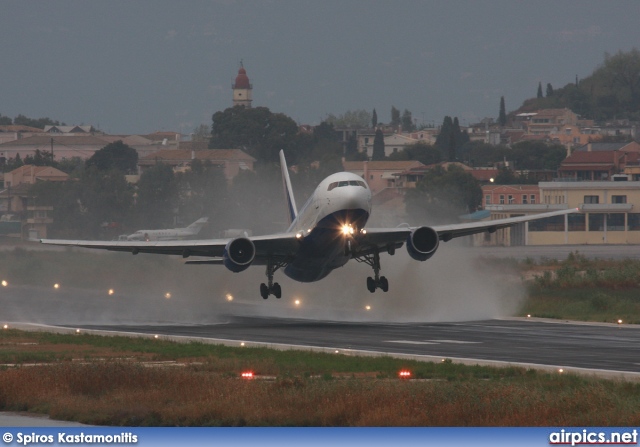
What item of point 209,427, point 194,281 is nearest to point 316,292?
point 194,281

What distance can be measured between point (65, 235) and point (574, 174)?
266 feet

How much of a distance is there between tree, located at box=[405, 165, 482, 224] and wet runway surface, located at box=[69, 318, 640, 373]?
222 feet

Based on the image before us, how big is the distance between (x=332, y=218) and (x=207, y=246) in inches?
338

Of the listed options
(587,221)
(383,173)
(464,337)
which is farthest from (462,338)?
(383,173)

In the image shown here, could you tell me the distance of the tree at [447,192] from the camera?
13462 cm

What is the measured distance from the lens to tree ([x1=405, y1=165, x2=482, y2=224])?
135 meters

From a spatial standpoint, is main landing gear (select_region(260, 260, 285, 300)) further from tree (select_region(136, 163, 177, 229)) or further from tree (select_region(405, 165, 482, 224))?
tree (select_region(136, 163, 177, 229))

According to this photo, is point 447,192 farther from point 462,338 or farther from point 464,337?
point 462,338

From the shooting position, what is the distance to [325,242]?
51.0 m

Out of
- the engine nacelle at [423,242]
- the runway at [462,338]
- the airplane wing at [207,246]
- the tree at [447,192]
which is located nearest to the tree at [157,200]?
the tree at [447,192]

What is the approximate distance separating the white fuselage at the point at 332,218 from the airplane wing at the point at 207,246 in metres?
0.76

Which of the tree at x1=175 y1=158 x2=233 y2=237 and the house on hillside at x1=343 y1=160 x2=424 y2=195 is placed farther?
the house on hillside at x1=343 y1=160 x2=424 y2=195

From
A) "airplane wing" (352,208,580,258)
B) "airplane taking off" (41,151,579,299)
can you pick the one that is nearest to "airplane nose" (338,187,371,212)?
"airplane taking off" (41,151,579,299)

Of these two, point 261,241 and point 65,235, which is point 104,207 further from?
point 261,241
